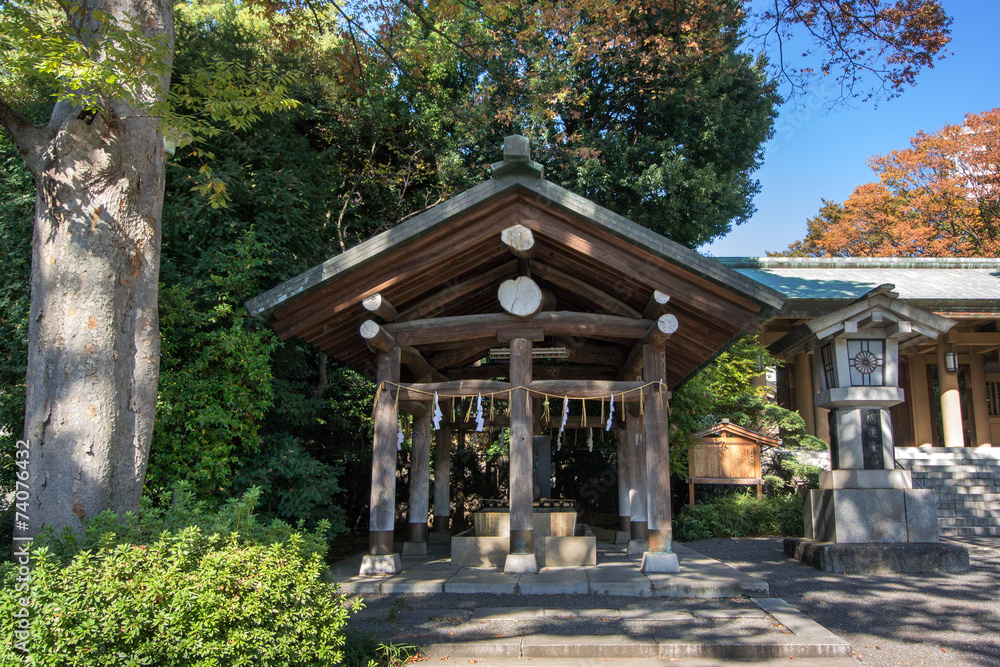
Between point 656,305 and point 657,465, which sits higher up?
point 656,305

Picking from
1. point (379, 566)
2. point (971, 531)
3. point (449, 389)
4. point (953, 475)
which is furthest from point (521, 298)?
point (953, 475)

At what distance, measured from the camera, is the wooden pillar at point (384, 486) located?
7320 mm

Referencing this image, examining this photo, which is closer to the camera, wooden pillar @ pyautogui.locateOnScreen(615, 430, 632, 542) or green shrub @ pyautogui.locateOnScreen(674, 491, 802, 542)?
wooden pillar @ pyautogui.locateOnScreen(615, 430, 632, 542)

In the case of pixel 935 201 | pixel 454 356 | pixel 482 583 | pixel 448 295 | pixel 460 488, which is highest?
pixel 935 201

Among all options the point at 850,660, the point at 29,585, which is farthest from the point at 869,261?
the point at 29,585

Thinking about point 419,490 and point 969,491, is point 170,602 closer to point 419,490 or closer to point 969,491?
point 419,490

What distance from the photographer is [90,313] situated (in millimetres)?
4668

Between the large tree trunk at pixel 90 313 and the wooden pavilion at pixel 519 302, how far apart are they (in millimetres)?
2222

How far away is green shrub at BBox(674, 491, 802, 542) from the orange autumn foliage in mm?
15940

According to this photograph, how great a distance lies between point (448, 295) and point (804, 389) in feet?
38.8

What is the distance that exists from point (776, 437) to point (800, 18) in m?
8.16

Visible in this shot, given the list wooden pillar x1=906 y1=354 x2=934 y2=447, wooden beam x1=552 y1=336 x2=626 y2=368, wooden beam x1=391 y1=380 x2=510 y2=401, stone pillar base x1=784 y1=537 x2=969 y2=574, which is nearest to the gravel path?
stone pillar base x1=784 y1=537 x2=969 y2=574

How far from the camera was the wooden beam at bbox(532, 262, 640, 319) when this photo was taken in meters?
8.20

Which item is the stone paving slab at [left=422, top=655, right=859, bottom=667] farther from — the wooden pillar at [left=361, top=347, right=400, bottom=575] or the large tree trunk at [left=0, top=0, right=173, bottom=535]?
the wooden pillar at [left=361, top=347, right=400, bottom=575]
